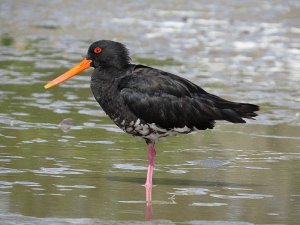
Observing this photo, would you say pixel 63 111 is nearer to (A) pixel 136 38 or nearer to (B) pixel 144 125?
(B) pixel 144 125

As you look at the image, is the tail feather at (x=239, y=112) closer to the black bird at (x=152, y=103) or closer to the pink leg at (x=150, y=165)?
the black bird at (x=152, y=103)

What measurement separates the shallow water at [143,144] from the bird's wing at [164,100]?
50 centimetres

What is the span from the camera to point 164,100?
845 centimetres

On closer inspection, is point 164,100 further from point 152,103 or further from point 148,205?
point 148,205

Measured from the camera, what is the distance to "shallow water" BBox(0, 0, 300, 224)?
714cm

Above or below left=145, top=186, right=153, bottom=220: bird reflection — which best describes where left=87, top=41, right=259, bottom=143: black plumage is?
above

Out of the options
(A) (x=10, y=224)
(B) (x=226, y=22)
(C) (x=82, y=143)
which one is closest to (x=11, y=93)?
(C) (x=82, y=143)

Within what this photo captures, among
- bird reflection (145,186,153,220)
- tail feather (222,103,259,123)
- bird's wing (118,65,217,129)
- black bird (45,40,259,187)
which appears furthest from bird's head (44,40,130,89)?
bird reflection (145,186,153,220)

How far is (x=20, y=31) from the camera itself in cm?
1869

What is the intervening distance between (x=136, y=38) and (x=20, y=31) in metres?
2.38

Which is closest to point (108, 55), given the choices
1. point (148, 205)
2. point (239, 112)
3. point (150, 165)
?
point (150, 165)

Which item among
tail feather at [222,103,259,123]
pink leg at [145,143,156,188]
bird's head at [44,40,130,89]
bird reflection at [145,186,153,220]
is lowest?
bird reflection at [145,186,153,220]

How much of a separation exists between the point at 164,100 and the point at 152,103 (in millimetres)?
138

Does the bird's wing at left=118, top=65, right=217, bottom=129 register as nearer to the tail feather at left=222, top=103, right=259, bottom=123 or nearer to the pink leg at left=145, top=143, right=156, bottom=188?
the tail feather at left=222, top=103, right=259, bottom=123
